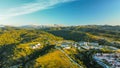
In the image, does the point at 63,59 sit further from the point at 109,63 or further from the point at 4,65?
the point at 4,65

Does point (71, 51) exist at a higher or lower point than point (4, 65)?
higher

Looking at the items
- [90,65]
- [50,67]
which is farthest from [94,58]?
[50,67]

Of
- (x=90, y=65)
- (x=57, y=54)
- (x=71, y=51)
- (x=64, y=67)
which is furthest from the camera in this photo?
(x=71, y=51)

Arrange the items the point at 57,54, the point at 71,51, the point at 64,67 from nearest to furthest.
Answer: the point at 64,67 → the point at 57,54 → the point at 71,51

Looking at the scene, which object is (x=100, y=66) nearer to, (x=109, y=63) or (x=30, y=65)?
(x=109, y=63)

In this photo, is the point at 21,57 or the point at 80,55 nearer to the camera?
the point at 80,55

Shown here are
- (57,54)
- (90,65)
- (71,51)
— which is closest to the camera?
(90,65)

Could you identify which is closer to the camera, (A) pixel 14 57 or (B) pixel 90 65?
(B) pixel 90 65

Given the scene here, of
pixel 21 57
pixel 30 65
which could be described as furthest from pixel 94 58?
pixel 21 57

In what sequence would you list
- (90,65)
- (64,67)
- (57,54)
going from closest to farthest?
(64,67) < (90,65) < (57,54)
